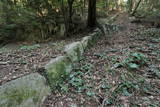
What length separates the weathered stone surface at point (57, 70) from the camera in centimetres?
228

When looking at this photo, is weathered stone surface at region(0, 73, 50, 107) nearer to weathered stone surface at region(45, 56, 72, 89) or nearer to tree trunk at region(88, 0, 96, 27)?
weathered stone surface at region(45, 56, 72, 89)

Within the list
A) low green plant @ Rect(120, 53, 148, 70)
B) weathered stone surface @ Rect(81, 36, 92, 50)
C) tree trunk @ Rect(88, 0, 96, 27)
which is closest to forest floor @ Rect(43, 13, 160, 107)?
low green plant @ Rect(120, 53, 148, 70)

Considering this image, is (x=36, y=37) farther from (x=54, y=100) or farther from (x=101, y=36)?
(x=54, y=100)

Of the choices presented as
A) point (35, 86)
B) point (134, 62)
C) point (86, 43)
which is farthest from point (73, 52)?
point (134, 62)

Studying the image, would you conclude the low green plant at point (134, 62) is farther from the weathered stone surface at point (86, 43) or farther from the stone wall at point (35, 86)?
the weathered stone surface at point (86, 43)

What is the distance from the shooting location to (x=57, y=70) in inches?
97.1

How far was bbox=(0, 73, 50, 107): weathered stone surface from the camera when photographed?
1.58 meters

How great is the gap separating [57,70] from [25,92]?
835 mm

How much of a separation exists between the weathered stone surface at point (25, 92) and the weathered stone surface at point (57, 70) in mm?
176

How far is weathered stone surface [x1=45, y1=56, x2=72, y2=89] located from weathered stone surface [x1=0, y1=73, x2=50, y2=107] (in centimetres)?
18

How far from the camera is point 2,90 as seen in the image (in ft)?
5.29

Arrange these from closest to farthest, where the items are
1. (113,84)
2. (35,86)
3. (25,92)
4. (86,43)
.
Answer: (25,92) < (35,86) < (113,84) < (86,43)

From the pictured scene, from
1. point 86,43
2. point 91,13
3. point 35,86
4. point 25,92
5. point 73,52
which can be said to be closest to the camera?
point 25,92

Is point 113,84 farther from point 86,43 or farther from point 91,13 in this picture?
point 91,13
